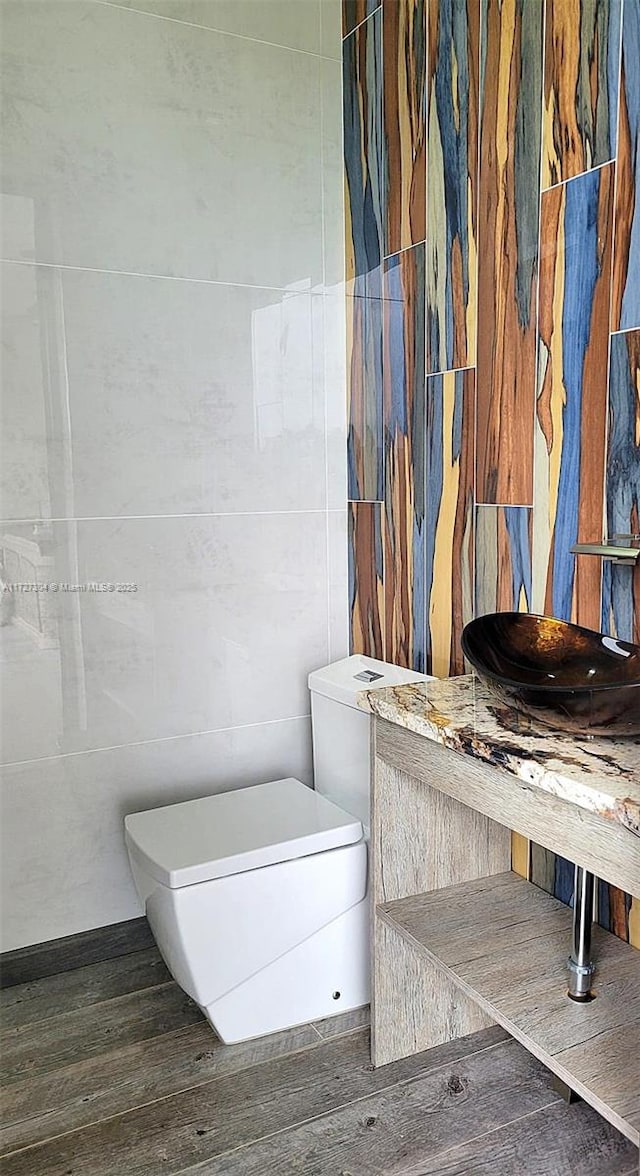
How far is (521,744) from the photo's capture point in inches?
51.1

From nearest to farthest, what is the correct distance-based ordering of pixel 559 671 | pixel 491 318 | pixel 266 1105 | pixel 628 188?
pixel 628 188 < pixel 559 671 < pixel 266 1105 < pixel 491 318

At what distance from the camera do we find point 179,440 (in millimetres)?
2166

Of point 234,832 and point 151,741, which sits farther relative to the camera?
point 151,741

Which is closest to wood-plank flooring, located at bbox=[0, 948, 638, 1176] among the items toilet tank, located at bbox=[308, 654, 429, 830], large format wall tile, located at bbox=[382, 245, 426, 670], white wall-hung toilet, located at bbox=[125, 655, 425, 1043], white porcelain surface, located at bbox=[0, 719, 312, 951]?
white wall-hung toilet, located at bbox=[125, 655, 425, 1043]

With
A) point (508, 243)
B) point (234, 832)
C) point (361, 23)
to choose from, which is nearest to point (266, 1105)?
point (234, 832)

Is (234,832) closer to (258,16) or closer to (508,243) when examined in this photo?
(508,243)

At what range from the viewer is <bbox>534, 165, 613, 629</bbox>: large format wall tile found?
5.01 feet

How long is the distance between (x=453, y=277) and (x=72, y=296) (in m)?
0.86

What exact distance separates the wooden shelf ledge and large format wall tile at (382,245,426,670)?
0.61m

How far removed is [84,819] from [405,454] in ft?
3.91

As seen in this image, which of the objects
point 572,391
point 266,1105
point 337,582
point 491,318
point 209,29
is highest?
point 209,29

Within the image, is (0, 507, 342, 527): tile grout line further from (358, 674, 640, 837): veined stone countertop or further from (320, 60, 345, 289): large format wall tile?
(358, 674, 640, 837): veined stone countertop

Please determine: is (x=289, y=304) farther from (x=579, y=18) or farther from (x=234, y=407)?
(x=579, y=18)

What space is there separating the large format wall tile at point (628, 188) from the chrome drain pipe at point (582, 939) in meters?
0.94
